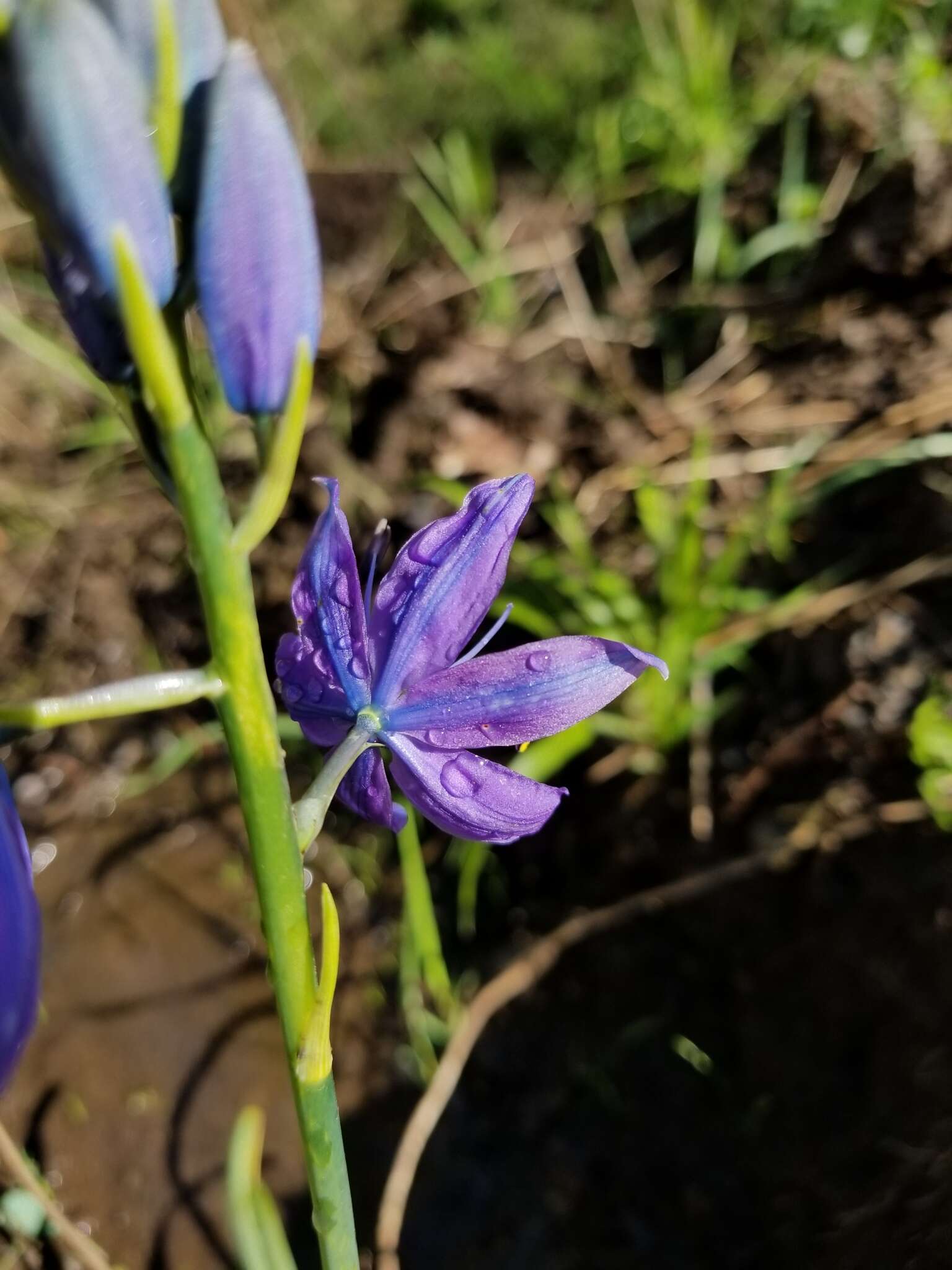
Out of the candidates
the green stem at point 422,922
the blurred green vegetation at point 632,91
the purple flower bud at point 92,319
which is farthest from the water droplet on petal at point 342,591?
the blurred green vegetation at point 632,91

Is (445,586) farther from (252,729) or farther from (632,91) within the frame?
(632,91)

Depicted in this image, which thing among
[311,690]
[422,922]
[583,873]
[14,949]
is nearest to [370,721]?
[311,690]

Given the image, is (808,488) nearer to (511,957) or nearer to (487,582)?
(511,957)

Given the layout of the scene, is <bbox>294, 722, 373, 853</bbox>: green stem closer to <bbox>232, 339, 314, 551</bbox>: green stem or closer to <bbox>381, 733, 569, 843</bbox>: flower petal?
<bbox>381, 733, 569, 843</bbox>: flower petal

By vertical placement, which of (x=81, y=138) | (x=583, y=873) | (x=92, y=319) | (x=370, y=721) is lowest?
(x=583, y=873)

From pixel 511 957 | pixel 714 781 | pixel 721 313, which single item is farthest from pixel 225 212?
pixel 721 313

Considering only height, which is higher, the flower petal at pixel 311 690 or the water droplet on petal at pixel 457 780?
the flower petal at pixel 311 690

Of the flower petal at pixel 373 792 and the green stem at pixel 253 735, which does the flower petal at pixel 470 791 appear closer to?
the flower petal at pixel 373 792
